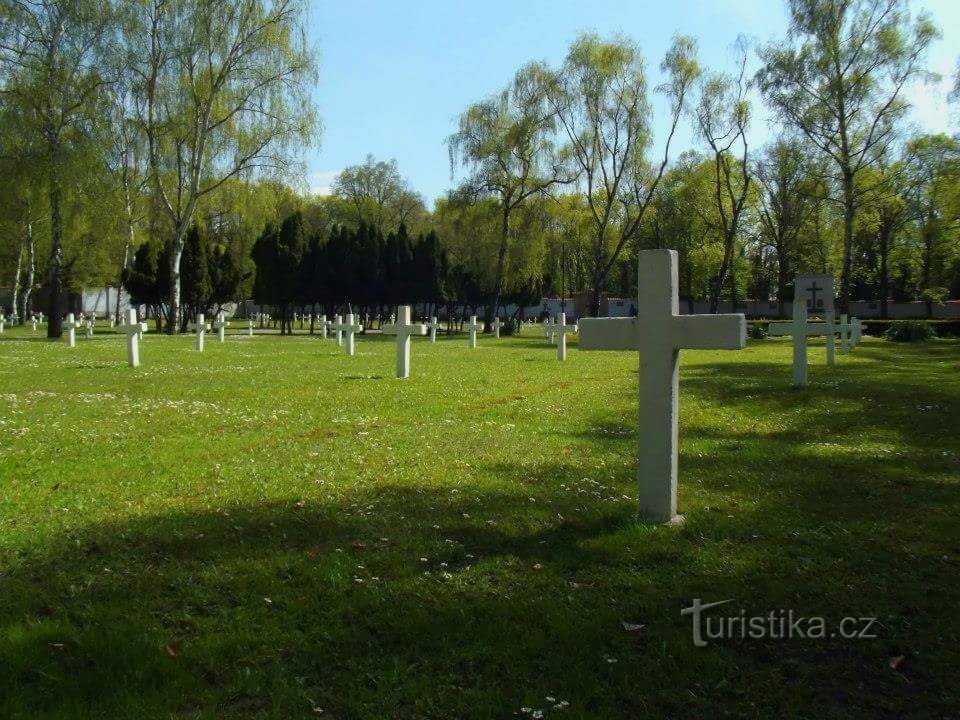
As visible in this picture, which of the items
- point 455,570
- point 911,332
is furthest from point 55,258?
point 911,332

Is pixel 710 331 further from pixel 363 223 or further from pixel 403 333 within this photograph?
pixel 363 223

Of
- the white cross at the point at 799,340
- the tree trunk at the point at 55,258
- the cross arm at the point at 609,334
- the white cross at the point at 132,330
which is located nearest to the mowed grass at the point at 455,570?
the cross arm at the point at 609,334

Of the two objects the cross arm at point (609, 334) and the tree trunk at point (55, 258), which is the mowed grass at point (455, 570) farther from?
the tree trunk at point (55, 258)

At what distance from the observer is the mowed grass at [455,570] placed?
3.14 metres

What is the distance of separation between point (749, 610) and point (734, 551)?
88cm

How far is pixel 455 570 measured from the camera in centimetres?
434

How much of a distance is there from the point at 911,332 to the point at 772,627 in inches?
1492

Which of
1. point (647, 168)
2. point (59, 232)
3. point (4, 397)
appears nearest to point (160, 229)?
point (59, 232)

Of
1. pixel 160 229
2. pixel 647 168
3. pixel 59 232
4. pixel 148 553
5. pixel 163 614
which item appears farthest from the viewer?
pixel 160 229

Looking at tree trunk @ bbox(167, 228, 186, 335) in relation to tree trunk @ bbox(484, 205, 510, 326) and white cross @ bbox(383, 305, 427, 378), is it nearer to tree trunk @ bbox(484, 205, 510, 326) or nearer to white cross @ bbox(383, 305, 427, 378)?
tree trunk @ bbox(484, 205, 510, 326)

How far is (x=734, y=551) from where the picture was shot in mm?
4734

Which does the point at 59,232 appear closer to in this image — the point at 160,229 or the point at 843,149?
the point at 160,229

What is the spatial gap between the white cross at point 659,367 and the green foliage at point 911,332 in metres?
36.0

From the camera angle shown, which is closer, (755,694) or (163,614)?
(755,694)
